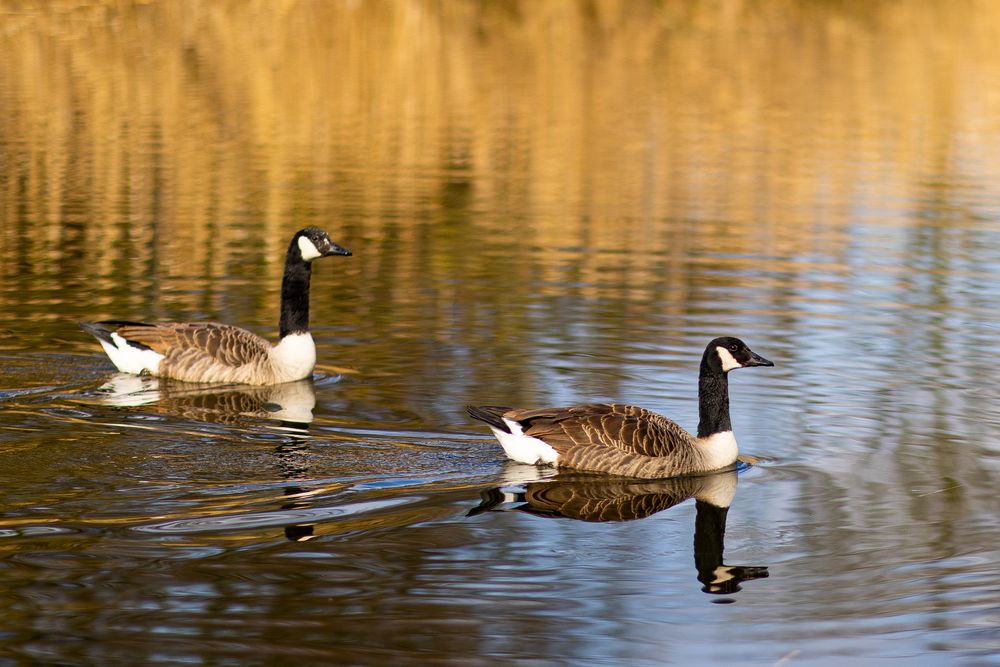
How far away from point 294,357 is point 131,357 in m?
1.53

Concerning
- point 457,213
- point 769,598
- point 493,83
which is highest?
point 493,83

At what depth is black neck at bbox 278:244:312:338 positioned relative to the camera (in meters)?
14.5

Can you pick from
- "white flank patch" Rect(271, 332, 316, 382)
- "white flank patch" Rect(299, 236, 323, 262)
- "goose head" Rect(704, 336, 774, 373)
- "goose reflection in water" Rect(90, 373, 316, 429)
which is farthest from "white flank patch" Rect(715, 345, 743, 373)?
"white flank patch" Rect(299, 236, 323, 262)

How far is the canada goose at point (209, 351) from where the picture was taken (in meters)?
14.2

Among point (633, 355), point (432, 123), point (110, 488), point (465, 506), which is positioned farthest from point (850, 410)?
point (432, 123)

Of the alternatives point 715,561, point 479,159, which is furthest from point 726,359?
point 479,159

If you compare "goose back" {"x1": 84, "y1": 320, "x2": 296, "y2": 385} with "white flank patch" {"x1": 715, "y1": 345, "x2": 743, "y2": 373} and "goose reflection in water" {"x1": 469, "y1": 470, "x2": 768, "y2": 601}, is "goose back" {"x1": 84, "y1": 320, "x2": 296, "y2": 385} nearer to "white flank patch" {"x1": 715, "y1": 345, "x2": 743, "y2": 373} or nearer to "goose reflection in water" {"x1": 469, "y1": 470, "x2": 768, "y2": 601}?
"goose reflection in water" {"x1": 469, "y1": 470, "x2": 768, "y2": 601}

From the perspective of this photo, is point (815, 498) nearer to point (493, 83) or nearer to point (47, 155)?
point (47, 155)

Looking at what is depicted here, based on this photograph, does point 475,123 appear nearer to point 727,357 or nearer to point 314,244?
point 314,244

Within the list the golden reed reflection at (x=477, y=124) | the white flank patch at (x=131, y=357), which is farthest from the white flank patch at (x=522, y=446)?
the golden reed reflection at (x=477, y=124)

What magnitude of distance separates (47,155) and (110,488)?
68.9 feet

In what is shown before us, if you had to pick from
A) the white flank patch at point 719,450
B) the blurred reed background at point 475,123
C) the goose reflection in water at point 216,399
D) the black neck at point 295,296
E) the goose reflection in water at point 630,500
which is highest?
the blurred reed background at point 475,123

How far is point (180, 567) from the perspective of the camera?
8.96 metres

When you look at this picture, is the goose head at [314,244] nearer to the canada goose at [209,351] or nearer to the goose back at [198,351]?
the canada goose at [209,351]
